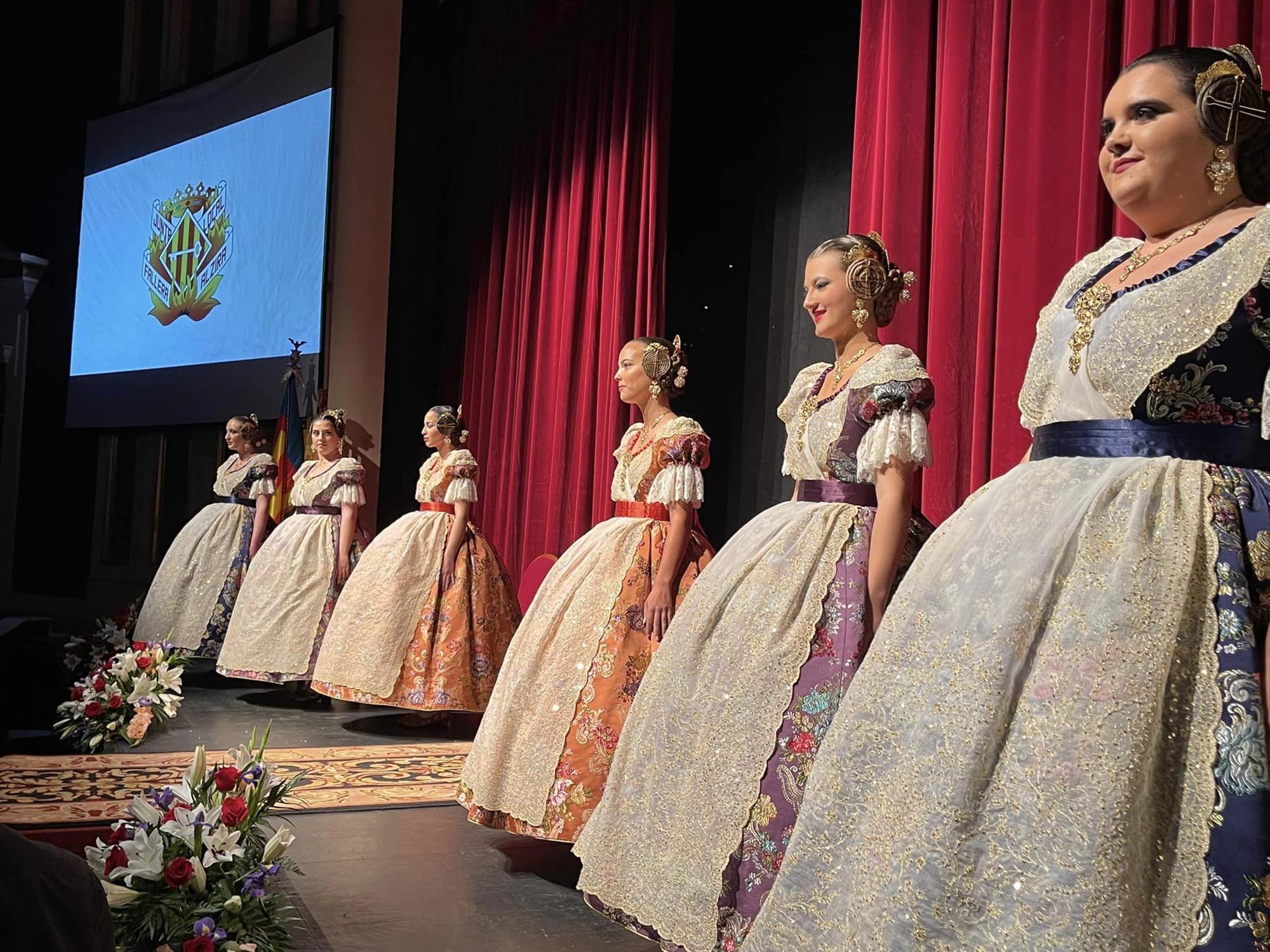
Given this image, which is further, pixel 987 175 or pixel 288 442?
pixel 288 442

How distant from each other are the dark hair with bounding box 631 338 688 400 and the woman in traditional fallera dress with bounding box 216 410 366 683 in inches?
103

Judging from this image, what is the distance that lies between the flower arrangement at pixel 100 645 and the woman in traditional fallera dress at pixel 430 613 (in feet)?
4.51

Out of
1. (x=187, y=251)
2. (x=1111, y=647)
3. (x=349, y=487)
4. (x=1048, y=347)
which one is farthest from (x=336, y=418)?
(x=1111, y=647)

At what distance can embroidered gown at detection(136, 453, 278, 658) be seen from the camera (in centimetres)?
621

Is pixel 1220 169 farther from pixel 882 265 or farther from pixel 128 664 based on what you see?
pixel 128 664

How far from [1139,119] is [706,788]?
4.30ft

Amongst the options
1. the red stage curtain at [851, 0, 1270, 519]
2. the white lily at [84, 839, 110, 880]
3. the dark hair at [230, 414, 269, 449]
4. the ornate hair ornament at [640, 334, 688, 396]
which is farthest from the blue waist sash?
the dark hair at [230, 414, 269, 449]

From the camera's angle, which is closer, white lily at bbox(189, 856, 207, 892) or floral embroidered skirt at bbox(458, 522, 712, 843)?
white lily at bbox(189, 856, 207, 892)

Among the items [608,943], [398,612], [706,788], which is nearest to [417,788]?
[398,612]

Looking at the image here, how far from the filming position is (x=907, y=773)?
1.33 metres

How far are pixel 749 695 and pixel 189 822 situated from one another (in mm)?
1086

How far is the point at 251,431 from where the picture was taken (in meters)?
6.65

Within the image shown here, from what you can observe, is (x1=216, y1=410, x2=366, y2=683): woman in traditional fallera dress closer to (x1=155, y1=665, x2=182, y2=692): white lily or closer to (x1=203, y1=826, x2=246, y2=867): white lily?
(x1=155, y1=665, x2=182, y2=692): white lily

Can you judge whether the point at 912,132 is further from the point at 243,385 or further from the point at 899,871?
the point at 243,385
